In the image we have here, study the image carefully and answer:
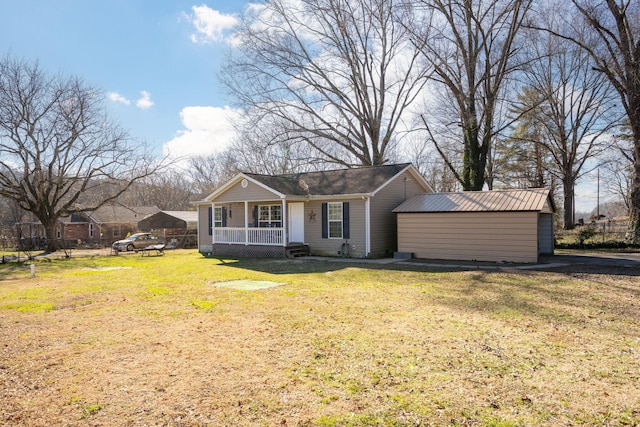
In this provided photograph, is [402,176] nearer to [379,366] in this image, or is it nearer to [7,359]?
[379,366]

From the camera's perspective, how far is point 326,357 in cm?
520

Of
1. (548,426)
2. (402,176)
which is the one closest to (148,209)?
(402,176)

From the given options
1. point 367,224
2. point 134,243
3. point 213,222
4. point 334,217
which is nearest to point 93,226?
point 134,243

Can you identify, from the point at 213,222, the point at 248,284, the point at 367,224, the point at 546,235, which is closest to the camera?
the point at 248,284

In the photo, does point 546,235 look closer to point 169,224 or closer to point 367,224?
point 367,224

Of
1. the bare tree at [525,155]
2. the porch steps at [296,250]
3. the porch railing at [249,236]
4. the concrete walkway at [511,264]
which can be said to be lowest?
the concrete walkway at [511,264]

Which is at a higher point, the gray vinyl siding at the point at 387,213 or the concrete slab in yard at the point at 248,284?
the gray vinyl siding at the point at 387,213

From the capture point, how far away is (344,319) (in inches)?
279

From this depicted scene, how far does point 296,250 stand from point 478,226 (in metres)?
7.87

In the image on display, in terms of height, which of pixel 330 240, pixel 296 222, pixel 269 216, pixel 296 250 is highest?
pixel 269 216

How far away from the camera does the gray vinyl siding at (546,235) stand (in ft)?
59.0

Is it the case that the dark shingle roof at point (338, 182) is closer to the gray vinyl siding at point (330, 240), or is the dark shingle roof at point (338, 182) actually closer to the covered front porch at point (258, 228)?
the gray vinyl siding at point (330, 240)

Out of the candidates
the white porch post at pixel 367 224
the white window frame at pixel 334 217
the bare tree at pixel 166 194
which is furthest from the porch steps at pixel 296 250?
the bare tree at pixel 166 194

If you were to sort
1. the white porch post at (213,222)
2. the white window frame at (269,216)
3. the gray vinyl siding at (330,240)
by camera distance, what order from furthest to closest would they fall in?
the white porch post at (213,222)
the white window frame at (269,216)
the gray vinyl siding at (330,240)
